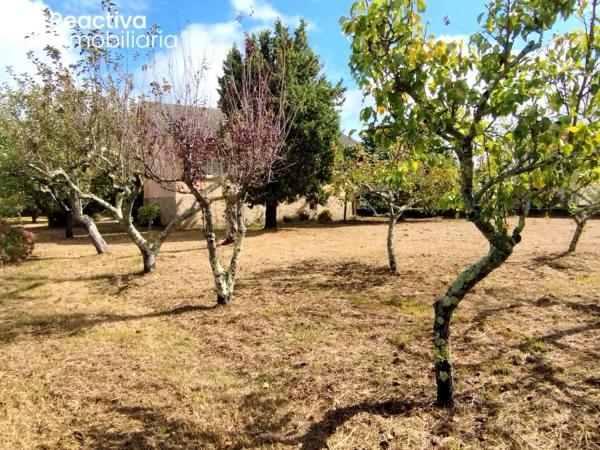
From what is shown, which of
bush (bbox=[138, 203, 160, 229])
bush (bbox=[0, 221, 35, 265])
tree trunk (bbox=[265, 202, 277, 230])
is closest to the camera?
bush (bbox=[0, 221, 35, 265])

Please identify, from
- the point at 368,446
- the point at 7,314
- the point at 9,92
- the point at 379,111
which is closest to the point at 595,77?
the point at 379,111

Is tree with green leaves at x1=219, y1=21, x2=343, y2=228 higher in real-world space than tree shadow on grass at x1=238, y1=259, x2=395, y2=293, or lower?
higher

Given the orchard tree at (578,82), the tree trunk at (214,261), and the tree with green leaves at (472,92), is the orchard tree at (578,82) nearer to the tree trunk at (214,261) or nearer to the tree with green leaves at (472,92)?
the tree with green leaves at (472,92)

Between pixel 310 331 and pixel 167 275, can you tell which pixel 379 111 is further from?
pixel 167 275

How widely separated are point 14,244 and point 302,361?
39.9 ft

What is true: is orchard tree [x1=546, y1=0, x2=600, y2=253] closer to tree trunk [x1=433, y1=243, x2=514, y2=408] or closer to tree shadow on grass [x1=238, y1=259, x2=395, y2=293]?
tree trunk [x1=433, y1=243, x2=514, y2=408]

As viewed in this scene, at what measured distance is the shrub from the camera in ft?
83.4

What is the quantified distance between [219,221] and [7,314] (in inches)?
591

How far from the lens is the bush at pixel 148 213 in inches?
870

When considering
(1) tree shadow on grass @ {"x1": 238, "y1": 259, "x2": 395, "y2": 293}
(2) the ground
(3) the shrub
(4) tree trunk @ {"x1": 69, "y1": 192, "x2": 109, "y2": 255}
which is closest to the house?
(3) the shrub

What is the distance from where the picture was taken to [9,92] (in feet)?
44.1

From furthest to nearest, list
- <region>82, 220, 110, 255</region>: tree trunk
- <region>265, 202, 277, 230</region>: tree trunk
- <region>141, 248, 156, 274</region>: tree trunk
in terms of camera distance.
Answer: <region>265, 202, 277, 230</region>: tree trunk, <region>82, 220, 110, 255</region>: tree trunk, <region>141, 248, 156, 274</region>: tree trunk

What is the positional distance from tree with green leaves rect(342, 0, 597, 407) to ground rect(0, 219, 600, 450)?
1.54m

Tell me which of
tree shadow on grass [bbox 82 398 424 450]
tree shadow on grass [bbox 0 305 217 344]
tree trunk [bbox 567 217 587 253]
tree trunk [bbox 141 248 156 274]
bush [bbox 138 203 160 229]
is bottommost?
tree shadow on grass [bbox 82 398 424 450]
